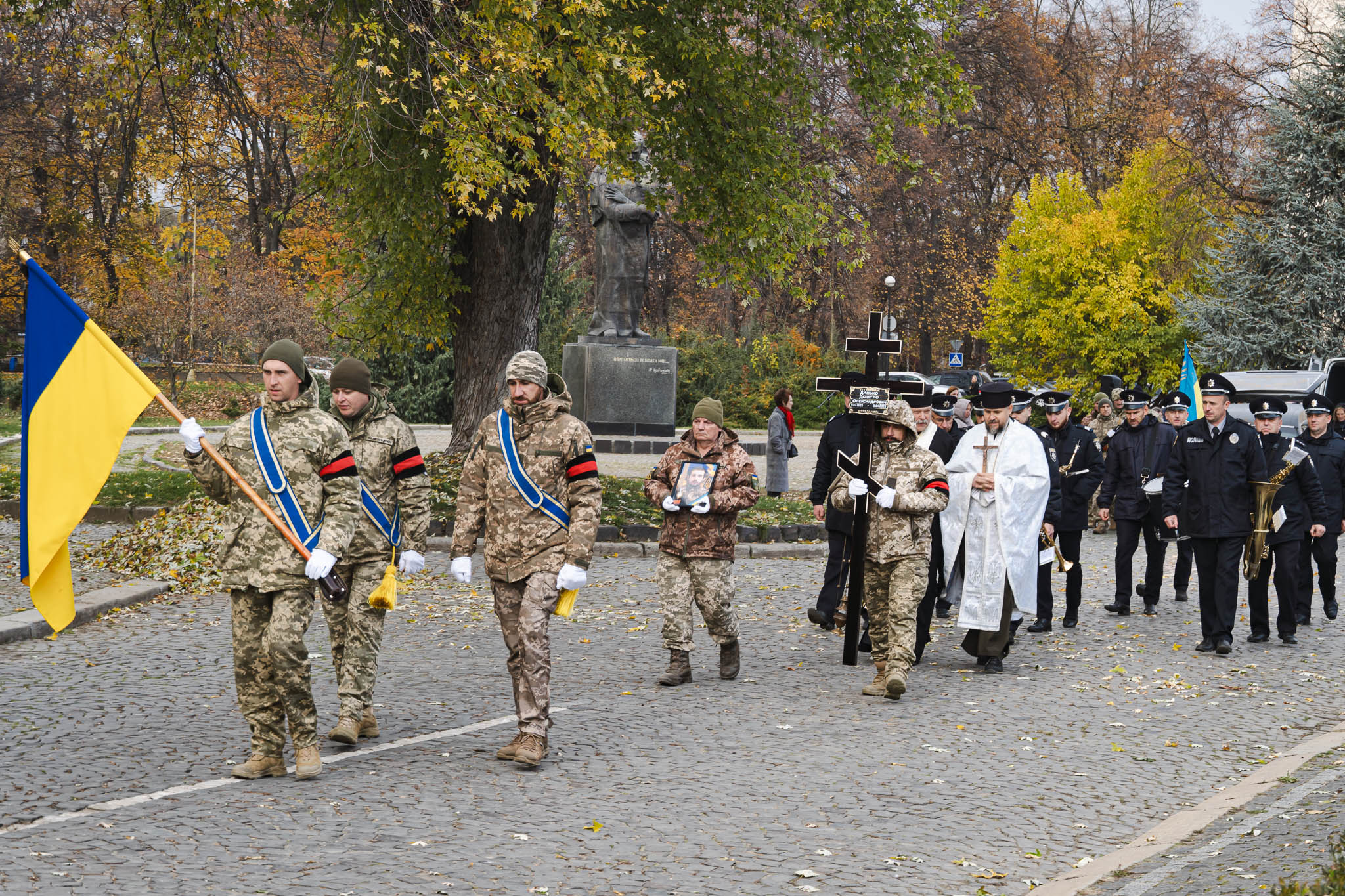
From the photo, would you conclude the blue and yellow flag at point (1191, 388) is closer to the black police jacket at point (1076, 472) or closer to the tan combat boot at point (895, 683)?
the black police jacket at point (1076, 472)

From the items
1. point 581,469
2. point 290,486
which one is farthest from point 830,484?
point 290,486

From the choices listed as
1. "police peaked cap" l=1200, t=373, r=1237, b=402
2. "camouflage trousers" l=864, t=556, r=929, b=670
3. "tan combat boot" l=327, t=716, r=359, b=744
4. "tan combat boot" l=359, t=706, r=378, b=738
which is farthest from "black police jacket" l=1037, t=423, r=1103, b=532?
"tan combat boot" l=327, t=716, r=359, b=744

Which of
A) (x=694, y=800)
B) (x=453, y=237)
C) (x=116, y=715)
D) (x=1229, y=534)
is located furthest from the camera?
(x=453, y=237)

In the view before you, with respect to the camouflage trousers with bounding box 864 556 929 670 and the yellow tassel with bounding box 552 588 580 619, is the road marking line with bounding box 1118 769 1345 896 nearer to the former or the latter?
the camouflage trousers with bounding box 864 556 929 670

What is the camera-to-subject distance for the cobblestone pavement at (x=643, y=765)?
512cm

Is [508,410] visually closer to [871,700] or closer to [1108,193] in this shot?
[871,700]

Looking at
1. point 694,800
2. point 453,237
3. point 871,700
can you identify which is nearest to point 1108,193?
point 453,237

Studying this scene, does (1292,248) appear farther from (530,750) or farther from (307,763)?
(307,763)

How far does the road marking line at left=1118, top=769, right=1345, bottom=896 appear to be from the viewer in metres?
4.85

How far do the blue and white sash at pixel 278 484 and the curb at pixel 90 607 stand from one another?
3123mm

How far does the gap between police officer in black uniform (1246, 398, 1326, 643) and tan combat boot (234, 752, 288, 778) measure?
7746 millimetres

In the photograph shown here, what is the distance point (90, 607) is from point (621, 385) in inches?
627

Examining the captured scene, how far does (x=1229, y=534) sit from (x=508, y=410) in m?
6.14

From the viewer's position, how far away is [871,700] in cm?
827
